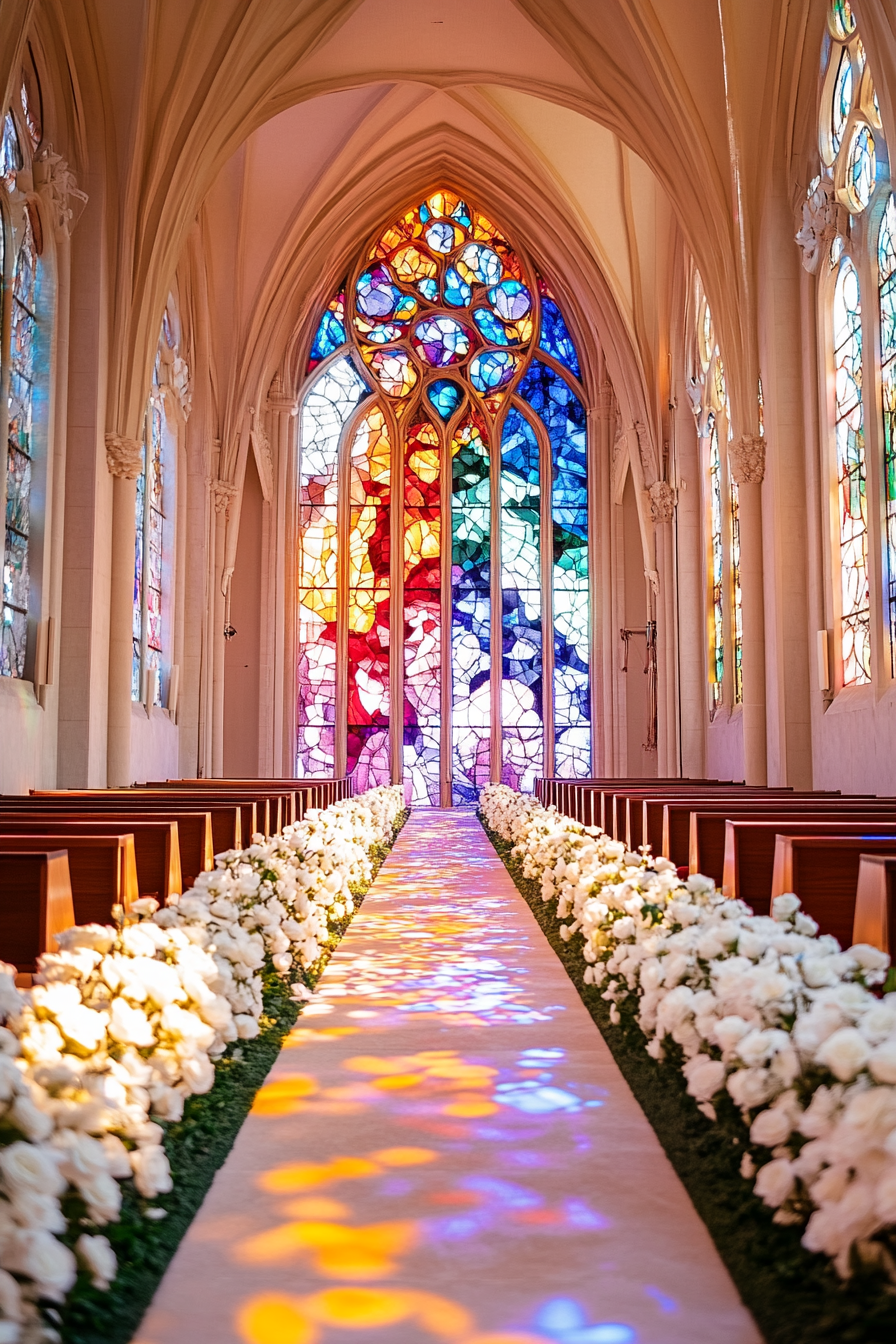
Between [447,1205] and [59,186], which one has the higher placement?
[59,186]

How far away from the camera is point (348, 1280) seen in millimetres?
2299

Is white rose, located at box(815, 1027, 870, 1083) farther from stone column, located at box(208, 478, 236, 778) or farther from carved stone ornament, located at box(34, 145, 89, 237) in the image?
stone column, located at box(208, 478, 236, 778)

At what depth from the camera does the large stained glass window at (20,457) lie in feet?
35.8

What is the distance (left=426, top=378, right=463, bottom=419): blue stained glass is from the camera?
22.2 metres

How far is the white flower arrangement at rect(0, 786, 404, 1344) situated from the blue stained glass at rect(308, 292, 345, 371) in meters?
18.6

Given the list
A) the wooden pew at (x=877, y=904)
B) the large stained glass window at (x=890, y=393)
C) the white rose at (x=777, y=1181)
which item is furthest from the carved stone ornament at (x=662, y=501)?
the white rose at (x=777, y=1181)

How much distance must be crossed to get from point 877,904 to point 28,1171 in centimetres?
240

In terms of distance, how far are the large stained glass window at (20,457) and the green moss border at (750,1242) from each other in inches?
334

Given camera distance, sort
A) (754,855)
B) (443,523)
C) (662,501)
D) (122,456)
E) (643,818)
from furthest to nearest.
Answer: (443,523) → (662,501) → (122,456) → (643,818) → (754,855)

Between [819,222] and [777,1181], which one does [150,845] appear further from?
[819,222]

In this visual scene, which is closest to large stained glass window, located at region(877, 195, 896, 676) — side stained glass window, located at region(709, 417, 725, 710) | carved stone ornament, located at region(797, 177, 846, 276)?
carved stone ornament, located at region(797, 177, 846, 276)

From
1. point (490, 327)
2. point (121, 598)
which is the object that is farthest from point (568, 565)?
point (121, 598)

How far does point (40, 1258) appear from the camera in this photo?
1.61 metres

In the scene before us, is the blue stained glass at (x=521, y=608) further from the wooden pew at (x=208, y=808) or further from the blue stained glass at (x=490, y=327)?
the wooden pew at (x=208, y=808)
